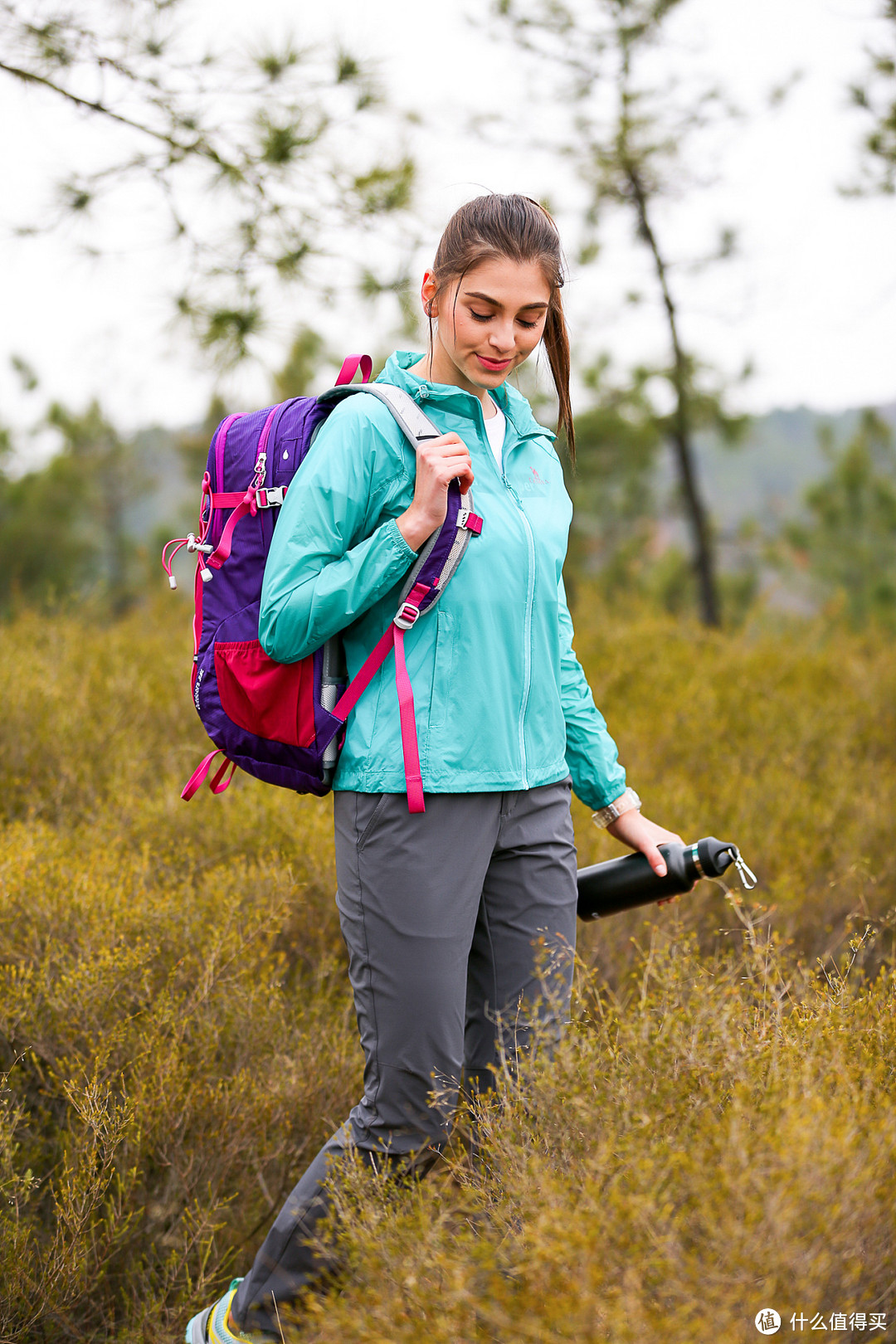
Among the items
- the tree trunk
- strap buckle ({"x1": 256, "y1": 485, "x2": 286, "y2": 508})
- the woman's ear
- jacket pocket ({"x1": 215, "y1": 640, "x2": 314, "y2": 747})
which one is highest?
the tree trunk

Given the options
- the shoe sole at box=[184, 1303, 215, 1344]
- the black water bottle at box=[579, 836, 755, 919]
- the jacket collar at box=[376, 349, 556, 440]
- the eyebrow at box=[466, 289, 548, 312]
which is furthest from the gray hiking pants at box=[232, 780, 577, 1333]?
the eyebrow at box=[466, 289, 548, 312]

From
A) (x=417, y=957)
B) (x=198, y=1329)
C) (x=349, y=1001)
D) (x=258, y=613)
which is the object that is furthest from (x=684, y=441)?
(x=198, y=1329)

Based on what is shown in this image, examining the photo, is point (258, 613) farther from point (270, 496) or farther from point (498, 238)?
point (498, 238)

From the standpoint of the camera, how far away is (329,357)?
8.13 m

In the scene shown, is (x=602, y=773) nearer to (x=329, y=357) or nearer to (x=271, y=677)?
(x=271, y=677)

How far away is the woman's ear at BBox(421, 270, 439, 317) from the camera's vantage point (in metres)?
1.83

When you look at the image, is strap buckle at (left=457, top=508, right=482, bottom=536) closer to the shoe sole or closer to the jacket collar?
the jacket collar

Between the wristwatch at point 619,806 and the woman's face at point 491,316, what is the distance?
0.85 metres

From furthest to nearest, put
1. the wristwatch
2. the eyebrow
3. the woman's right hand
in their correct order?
the wristwatch, the eyebrow, the woman's right hand

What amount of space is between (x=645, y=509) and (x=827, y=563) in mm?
3886

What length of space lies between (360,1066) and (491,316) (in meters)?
1.77

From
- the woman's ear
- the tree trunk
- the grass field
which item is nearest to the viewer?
the grass field

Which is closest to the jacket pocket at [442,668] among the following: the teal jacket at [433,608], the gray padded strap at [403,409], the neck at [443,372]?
the teal jacket at [433,608]

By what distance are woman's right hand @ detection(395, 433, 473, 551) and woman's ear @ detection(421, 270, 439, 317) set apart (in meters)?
0.34
